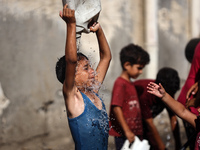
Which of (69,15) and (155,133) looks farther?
(155,133)

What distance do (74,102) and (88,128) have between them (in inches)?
7.9

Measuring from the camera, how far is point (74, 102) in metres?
2.31

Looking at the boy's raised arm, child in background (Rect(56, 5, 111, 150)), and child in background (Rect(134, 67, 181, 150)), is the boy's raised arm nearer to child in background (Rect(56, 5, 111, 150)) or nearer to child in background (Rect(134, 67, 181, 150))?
child in background (Rect(56, 5, 111, 150))

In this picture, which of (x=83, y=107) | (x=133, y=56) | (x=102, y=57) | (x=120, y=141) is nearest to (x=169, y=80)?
(x=133, y=56)

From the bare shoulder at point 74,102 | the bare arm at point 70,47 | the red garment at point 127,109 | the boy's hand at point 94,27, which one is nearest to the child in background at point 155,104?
the red garment at point 127,109

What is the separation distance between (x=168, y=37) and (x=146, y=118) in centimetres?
365

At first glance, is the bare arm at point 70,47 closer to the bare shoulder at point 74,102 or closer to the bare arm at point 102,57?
the bare shoulder at point 74,102

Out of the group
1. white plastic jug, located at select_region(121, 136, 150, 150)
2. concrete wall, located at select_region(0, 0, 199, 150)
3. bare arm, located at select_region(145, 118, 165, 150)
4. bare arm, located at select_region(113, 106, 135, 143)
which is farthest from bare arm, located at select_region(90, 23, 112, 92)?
concrete wall, located at select_region(0, 0, 199, 150)

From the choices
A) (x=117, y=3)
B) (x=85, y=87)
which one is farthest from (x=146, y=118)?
(x=117, y=3)

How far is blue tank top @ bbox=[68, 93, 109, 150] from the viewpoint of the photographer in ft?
7.64

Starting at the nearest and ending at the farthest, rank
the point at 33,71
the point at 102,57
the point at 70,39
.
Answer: the point at 70,39 < the point at 102,57 < the point at 33,71

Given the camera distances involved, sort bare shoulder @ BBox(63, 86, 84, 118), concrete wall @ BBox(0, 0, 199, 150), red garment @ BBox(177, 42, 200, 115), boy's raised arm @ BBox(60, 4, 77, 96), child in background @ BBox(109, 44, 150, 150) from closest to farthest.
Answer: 1. boy's raised arm @ BBox(60, 4, 77, 96)
2. bare shoulder @ BBox(63, 86, 84, 118)
3. red garment @ BBox(177, 42, 200, 115)
4. child in background @ BBox(109, 44, 150, 150)
5. concrete wall @ BBox(0, 0, 199, 150)

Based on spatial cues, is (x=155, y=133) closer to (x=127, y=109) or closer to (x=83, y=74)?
(x=127, y=109)

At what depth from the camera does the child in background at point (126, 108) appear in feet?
11.3
